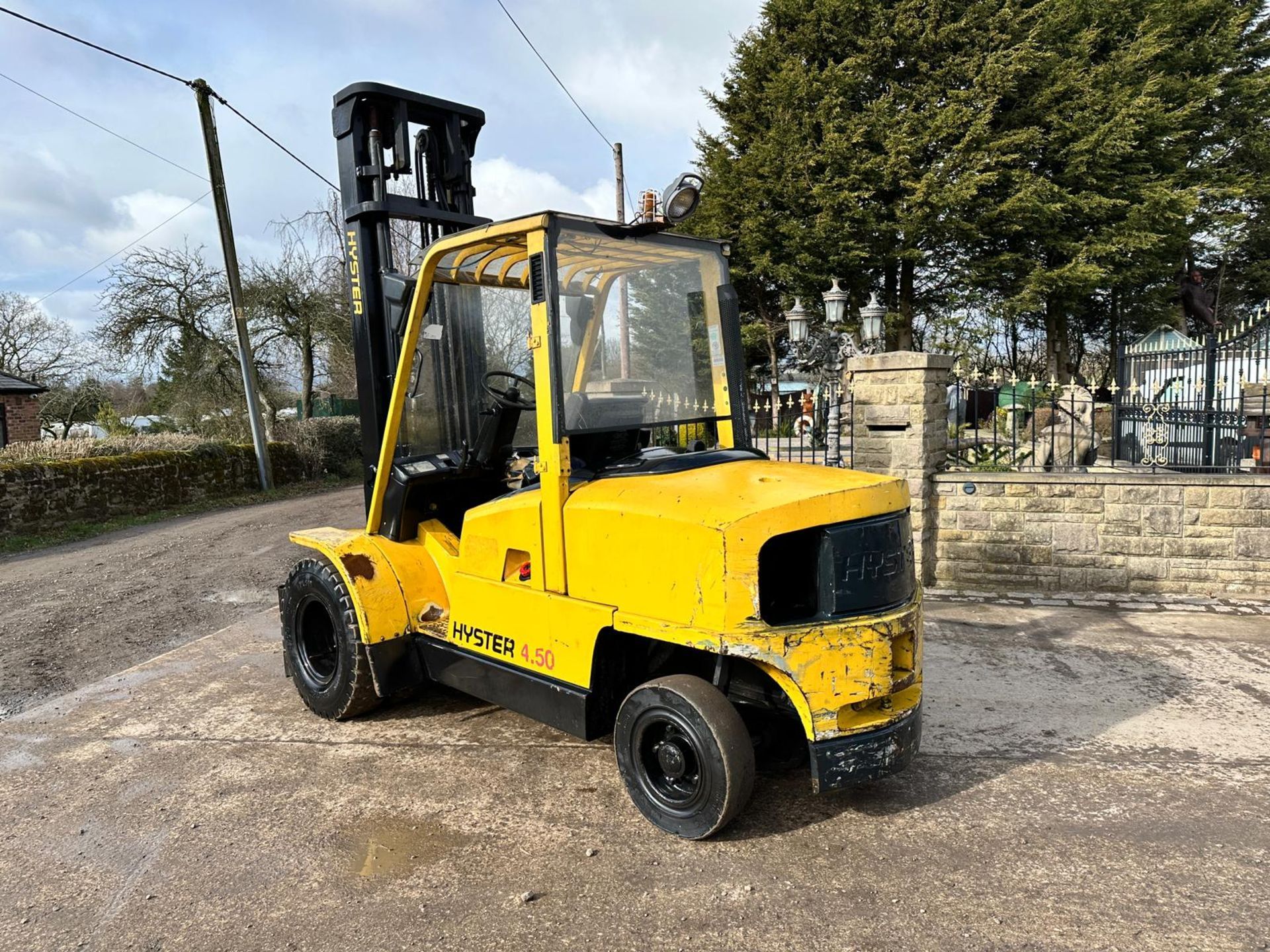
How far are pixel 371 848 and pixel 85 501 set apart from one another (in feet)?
43.3

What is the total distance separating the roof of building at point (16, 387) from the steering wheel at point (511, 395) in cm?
2151

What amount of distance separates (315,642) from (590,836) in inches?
98.1

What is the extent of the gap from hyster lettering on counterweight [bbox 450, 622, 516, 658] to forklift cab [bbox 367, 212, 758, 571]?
512 mm

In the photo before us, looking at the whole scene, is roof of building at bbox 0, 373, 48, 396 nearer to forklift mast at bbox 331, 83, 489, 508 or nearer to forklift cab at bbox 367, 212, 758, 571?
forklift mast at bbox 331, 83, 489, 508

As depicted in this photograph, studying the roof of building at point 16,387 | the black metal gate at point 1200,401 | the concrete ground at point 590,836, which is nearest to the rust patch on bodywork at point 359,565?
the concrete ground at point 590,836

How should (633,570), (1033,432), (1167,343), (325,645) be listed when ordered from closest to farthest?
1. (633,570)
2. (325,645)
3. (1033,432)
4. (1167,343)

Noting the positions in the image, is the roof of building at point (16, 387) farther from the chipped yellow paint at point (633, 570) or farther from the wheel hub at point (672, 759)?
the wheel hub at point (672, 759)

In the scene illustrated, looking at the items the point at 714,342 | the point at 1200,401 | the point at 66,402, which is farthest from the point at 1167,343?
the point at 66,402

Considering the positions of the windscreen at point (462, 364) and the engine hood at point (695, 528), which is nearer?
the engine hood at point (695, 528)

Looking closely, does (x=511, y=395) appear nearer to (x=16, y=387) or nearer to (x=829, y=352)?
(x=829, y=352)

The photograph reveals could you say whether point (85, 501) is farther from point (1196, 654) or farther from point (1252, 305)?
→ point (1252, 305)

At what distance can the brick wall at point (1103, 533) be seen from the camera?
7332 mm

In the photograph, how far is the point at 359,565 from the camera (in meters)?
4.55

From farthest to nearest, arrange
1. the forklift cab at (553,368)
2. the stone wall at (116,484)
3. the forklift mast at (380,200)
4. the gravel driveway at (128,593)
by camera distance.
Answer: the stone wall at (116,484) → the gravel driveway at (128,593) → the forklift mast at (380,200) → the forklift cab at (553,368)
